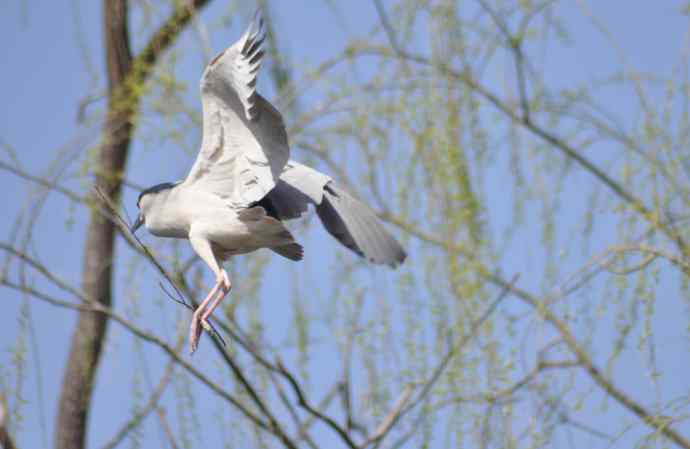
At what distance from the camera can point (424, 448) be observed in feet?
8.56

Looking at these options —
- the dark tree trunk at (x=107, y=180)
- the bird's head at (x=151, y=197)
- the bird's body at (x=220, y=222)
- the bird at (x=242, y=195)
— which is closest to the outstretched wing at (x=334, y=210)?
the bird at (x=242, y=195)

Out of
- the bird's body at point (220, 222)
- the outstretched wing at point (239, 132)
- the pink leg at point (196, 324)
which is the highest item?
the outstretched wing at point (239, 132)

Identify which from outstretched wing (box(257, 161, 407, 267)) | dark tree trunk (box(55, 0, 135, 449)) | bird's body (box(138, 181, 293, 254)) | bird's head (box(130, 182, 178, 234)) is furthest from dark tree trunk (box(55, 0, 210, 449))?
outstretched wing (box(257, 161, 407, 267))

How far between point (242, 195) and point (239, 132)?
0.18 m

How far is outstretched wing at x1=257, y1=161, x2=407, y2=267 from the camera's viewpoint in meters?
2.79

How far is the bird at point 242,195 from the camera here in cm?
262

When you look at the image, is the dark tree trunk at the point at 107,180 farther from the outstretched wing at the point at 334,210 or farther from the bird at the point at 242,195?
the outstretched wing at the point at 334,210

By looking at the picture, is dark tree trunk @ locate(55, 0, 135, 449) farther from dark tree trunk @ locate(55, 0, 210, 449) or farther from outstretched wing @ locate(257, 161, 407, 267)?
outstretched wing @ locate(257, 161, 407, 267)

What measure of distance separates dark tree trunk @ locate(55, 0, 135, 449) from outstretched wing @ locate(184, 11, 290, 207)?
0.54m

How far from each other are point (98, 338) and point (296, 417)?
6.02ft

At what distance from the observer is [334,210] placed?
2.98 m

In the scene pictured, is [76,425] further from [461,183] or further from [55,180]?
[461,183]

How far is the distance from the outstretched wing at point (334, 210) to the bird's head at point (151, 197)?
25cm

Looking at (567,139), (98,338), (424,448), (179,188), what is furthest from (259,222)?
(98,338)
